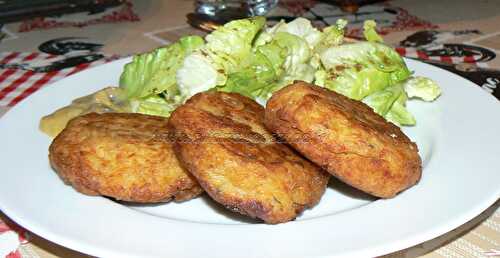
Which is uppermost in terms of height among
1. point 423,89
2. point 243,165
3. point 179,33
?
point 243,165

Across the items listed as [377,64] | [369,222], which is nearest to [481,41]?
[377,64]

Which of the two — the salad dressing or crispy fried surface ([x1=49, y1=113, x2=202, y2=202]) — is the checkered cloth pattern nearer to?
the salad dressing

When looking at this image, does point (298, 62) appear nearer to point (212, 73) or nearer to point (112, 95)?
point (212, 73)

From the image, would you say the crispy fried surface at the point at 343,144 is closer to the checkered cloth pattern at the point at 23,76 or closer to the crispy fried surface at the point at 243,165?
the crispy fried surface at the point at 243,165

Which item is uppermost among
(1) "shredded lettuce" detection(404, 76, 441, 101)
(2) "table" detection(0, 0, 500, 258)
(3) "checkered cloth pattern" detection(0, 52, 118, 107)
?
(1) "shredded lettuce" detection(404, 76, 441, 101)

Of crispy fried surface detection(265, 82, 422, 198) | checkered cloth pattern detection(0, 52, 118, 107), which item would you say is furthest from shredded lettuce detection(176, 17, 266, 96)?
checkered cloth pattern detection(0, 52, 118, 107)

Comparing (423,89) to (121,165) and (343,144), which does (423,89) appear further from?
(121,165)

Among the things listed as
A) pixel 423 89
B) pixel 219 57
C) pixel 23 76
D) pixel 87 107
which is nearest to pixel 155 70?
pixel 219 57
